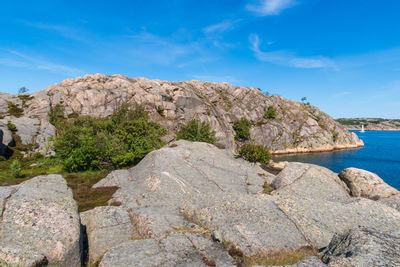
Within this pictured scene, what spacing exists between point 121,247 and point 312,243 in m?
11.8

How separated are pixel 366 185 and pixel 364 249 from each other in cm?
2070

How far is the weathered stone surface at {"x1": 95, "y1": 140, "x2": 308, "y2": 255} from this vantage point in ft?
43.3

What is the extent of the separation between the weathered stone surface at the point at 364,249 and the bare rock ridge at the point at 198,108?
8102 centimetres

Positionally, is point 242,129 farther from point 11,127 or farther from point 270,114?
point 11,127

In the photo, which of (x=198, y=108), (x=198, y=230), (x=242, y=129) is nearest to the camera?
(x=198, y=230)

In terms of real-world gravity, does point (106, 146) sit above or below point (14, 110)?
below

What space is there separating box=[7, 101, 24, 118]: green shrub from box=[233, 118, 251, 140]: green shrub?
11955 centimetres

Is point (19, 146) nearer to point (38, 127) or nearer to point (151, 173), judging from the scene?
point (38, 127)

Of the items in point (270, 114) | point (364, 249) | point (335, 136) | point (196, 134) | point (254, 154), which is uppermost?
point (270, 114)

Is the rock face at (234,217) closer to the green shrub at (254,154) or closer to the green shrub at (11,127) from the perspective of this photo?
the green shrub at (254,154)

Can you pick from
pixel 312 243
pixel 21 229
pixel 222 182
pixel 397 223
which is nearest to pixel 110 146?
pixel 222 182

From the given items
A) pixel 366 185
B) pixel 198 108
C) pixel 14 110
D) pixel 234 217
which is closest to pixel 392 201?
pixel 366 185

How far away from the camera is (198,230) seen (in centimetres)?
1389

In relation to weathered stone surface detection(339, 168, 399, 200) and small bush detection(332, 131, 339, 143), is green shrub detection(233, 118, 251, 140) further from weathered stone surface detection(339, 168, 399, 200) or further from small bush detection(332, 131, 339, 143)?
weathered stone surface detection(339, 168, 399, 200)
